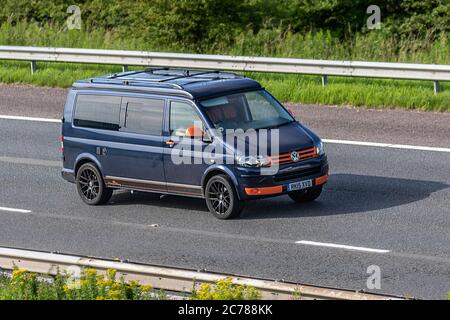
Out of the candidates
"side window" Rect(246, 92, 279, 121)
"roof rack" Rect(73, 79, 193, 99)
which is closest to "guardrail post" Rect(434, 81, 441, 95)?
"side window" Rect(246, 92, 279, 121)

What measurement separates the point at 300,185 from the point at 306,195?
2.24 ft

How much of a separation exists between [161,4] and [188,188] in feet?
41.5

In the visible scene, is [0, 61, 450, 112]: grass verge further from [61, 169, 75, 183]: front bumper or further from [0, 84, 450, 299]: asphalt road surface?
[61, 169, 75, 183]: front bumper

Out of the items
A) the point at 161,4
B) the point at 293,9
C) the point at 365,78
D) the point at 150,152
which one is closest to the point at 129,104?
the point at 150,152

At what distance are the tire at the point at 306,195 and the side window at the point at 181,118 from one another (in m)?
1.61

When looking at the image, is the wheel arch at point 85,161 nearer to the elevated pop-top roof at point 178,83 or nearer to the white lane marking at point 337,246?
the elevated pop-top roof at point 178,83

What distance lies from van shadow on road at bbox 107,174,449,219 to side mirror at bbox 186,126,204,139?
3.47ft

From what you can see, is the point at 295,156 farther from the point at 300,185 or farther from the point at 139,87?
the point at 139,87

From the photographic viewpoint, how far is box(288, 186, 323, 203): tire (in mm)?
15394

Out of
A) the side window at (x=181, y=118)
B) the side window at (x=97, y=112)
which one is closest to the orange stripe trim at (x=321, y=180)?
the side window at (x=181, y=118)

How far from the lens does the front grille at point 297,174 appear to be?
48.2 ft

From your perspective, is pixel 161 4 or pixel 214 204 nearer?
pixel 214 204

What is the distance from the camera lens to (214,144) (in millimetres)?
14875
